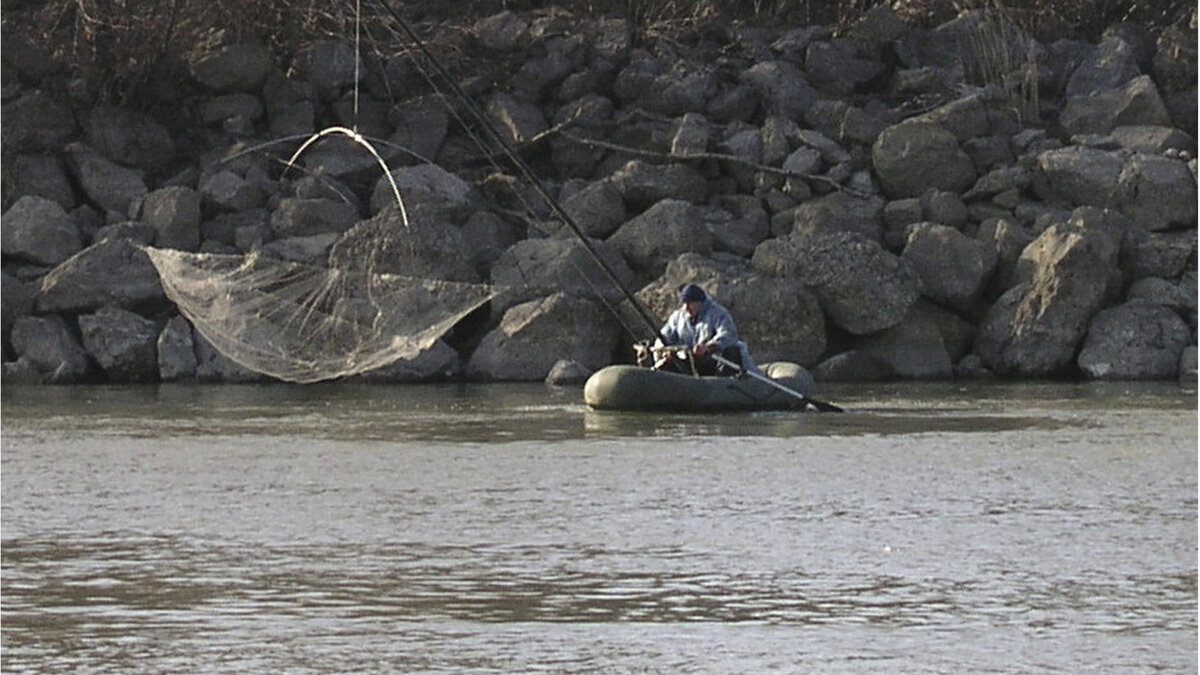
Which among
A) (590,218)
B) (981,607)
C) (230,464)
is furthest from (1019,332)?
(981,607)

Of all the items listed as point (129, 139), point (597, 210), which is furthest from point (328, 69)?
point (597, 210)

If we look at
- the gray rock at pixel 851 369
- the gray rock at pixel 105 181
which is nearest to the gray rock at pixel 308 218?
the gray rock at pixel 105 181

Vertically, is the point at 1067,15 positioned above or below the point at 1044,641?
above

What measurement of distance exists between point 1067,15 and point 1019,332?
9.63m

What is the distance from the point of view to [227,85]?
3312cm

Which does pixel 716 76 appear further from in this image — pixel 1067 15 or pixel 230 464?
pixel 230 464

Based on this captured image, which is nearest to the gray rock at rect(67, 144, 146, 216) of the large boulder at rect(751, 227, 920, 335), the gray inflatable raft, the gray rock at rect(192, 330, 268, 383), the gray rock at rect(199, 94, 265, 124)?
the gray rock at rect(199, 94, 265, 124)

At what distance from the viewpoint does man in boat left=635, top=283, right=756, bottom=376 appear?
72.7 ft

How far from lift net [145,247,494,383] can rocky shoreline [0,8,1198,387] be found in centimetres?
176

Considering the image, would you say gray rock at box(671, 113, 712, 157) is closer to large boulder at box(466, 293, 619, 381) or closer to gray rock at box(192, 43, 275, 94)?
large boulder at box(466, 293, 619, 381)

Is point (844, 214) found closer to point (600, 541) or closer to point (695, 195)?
point (695, 195)

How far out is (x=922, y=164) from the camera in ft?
98.7

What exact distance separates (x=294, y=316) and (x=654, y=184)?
8.06 metres

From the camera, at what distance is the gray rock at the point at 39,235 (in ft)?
93.7
